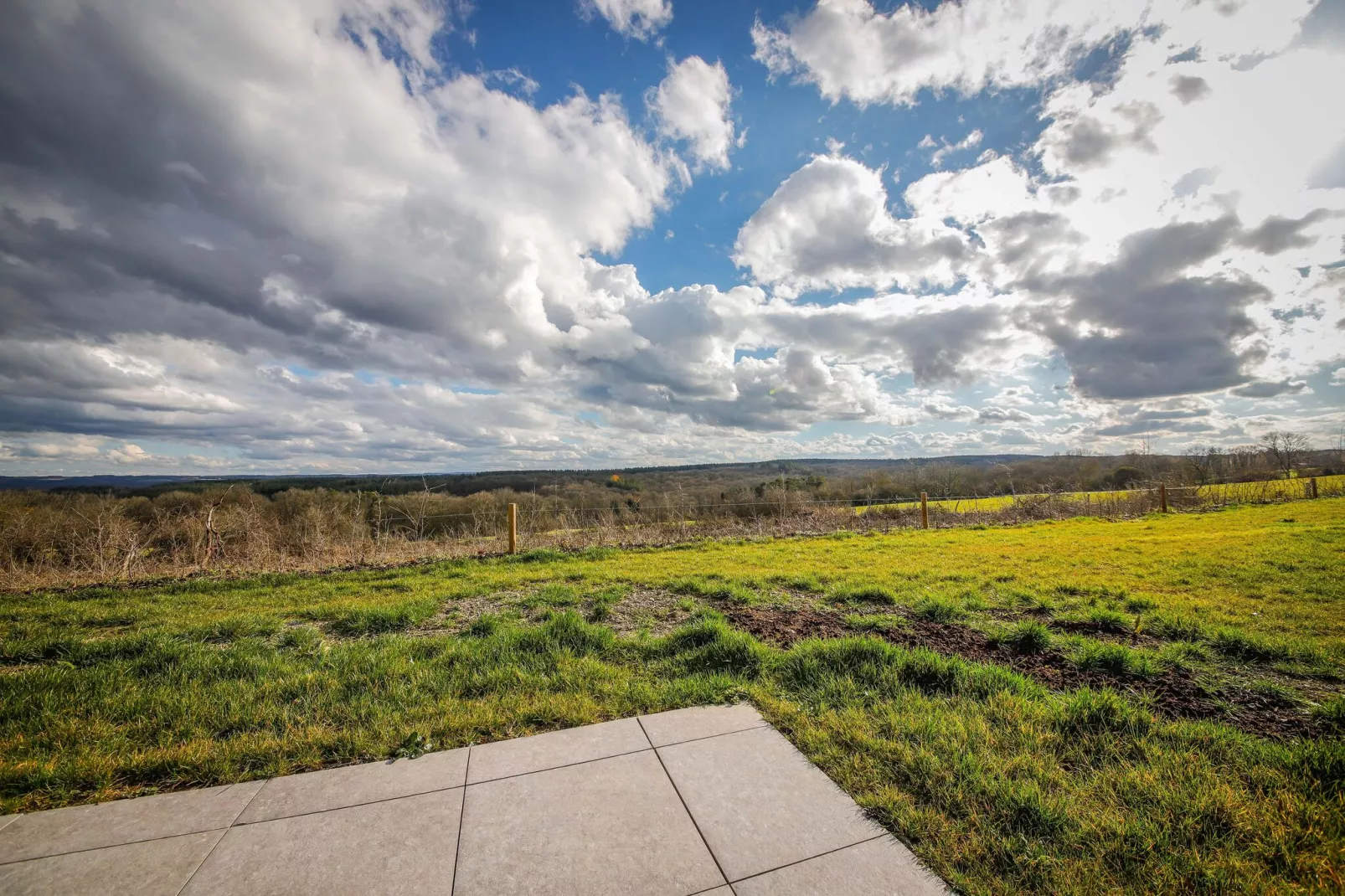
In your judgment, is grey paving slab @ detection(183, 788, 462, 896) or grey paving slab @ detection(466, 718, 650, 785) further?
grey paving slab @ detection(466, 718, 650, 785)

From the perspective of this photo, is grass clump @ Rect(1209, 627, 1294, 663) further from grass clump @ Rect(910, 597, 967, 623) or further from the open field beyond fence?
the open field beyond fence

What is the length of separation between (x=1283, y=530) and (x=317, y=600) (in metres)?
22.0

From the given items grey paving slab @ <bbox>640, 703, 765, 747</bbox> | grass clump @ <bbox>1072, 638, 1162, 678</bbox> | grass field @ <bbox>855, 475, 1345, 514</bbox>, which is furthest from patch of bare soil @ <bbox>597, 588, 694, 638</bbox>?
grass field @ <bbox>855, 475, 1345, 514</bbox>

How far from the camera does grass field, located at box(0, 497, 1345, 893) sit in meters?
2.14

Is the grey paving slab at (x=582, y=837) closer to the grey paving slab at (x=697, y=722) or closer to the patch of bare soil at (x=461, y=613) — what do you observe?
the grey paving slab at (x=697, y=722)

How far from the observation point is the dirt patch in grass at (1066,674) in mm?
3178

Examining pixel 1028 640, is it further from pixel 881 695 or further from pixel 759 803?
pixel 759 803

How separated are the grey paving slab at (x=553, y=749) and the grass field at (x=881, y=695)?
0.59 ft

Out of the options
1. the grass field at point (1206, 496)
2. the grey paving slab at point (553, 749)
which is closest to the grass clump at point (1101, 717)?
the grey paving slab at point (553, 749)

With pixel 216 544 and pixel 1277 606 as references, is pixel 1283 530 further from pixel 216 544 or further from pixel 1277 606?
pixel 216 544

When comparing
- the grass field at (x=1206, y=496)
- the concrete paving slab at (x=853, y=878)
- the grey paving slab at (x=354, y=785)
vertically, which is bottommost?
the grey paving slab at (x=354, y=785)

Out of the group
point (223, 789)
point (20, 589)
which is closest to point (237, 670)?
point (223, 789)

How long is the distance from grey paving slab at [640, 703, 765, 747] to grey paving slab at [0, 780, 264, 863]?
2.10 metres

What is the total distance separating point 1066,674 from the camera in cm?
396
